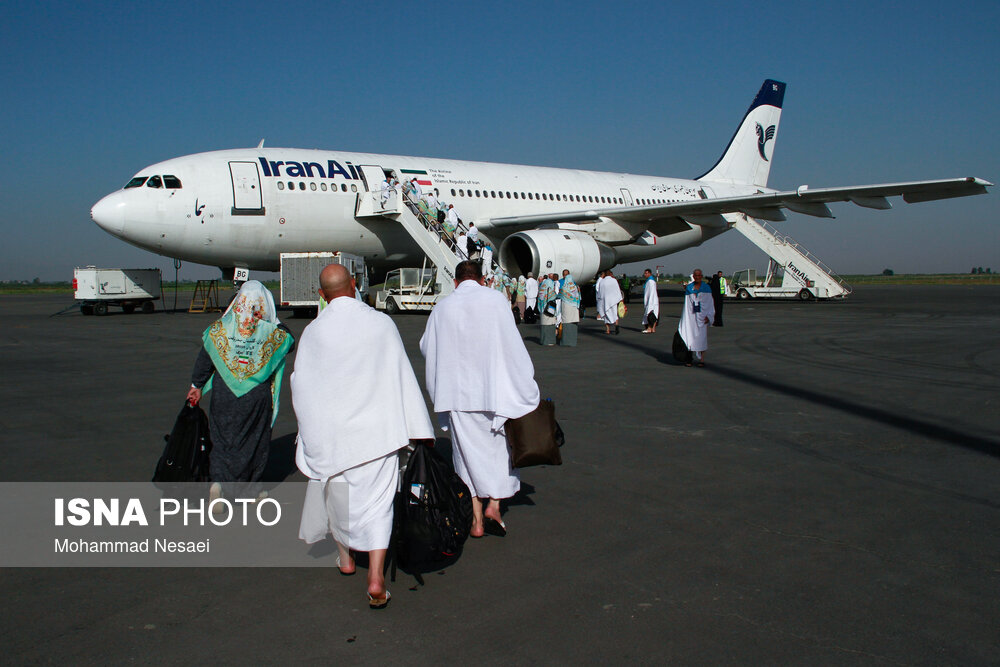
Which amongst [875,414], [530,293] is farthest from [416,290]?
[875,414]

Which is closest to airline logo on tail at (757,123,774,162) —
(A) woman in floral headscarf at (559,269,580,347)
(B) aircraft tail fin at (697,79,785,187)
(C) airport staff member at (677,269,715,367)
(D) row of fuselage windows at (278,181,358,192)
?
(B) aircraft tail fin at (697,79,785,187)

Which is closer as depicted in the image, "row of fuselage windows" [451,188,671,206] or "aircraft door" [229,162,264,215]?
"aircraft door" [229,162,264,215]

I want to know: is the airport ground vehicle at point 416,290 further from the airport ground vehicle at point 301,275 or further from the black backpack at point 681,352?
the black backpack at point 681,352

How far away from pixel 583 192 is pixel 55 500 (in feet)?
73.4

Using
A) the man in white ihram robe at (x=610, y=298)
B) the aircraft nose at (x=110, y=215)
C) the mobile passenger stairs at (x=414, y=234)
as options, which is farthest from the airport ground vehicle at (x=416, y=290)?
the aircraft nose at (x=110, y=215)

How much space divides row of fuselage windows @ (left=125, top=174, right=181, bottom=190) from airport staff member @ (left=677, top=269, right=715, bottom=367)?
41.5 feet

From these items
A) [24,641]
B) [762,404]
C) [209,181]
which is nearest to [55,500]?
[24,641]

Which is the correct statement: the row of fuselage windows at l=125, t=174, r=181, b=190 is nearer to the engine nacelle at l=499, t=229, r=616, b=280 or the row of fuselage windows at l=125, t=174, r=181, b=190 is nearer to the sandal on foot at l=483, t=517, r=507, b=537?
the engine nacelle at l=499, t=229, r=616, b=280

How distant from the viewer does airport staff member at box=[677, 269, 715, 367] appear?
33.0 feet

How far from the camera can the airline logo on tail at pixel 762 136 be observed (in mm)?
33219

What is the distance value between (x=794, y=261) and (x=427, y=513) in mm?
28844

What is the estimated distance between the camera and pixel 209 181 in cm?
1742

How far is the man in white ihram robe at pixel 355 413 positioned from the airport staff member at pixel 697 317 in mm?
7394

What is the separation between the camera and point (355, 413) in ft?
10.7
